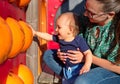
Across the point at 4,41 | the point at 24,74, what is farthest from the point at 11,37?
the point at 24,74

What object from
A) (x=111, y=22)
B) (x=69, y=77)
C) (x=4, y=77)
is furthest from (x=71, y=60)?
(x=4, y=77)

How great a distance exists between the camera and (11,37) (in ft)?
5.39

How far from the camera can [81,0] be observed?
2.57 metres

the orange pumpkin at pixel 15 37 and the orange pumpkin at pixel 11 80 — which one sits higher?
the orange pumpkin at pixel 15 37

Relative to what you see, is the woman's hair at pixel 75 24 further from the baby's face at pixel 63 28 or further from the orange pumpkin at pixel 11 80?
the orange pumpkin at pixel 11 80

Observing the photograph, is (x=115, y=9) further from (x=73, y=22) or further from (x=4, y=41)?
(x=4, y=41)

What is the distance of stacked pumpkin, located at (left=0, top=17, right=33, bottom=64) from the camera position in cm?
155

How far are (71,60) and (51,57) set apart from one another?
255 mm

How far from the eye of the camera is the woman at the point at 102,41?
195 cm

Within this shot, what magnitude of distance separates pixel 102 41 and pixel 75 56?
180mm

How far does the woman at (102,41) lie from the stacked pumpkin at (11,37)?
0.94ft

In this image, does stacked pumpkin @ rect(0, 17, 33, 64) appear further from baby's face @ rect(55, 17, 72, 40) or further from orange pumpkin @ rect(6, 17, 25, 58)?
baby's face @ rect(55, 17, 72, 40)

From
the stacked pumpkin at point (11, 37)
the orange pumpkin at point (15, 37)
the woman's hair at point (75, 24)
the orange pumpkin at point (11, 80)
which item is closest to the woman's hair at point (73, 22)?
the woman's hair at point (75, 24)

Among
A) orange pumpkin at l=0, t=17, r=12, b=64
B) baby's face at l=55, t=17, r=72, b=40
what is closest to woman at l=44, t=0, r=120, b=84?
baby's face at l=55, t=17, r=72, b=40
